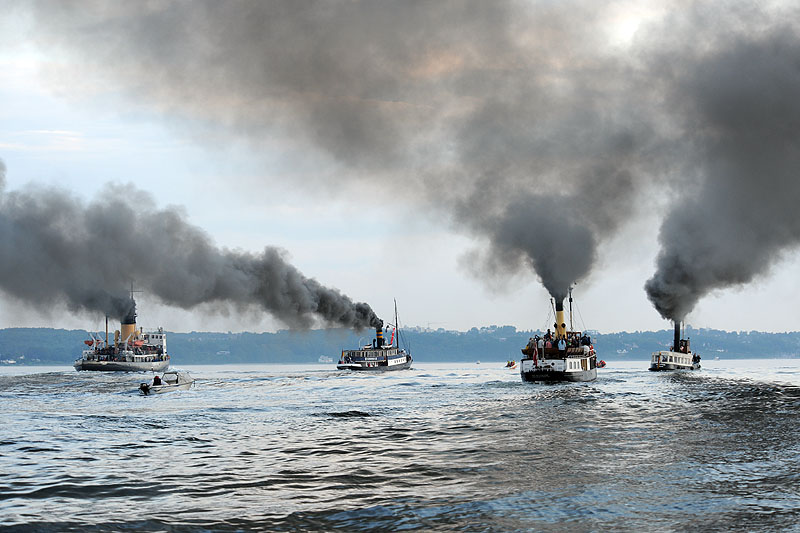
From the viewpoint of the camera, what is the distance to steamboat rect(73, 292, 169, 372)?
155 metres

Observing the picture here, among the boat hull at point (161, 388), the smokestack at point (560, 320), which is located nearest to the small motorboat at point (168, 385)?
the boat hull at point (161, 388)

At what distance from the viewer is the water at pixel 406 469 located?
64.6ft

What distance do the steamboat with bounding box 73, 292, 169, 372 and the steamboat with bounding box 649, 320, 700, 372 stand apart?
4243 inches

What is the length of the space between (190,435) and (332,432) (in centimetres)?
790

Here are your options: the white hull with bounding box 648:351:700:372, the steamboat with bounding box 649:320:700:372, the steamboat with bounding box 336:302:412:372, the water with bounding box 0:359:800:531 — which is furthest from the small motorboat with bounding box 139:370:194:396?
the white hull with bounding box 648:351:700:372

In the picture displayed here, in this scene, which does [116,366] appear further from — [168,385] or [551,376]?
[551,376]

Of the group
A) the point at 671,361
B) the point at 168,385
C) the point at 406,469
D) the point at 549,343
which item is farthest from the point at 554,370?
the point at 671,361

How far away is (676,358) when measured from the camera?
459 ft

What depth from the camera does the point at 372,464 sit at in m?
29.0

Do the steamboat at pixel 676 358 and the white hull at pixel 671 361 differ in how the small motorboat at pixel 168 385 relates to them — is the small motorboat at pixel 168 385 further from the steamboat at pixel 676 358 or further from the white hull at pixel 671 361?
the white hull at pixel 671 361

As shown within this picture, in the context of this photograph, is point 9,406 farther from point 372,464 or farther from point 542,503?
point 542,503

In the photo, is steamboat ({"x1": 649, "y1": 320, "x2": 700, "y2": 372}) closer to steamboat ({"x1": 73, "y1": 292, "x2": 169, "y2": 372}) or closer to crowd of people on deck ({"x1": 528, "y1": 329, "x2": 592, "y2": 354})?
crowd of people on deck ({"x1": 528, "y1": 329, "x2": 592, "y2": 354})

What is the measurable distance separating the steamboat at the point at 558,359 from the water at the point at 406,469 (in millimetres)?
30844

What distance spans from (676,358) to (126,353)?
11698 centimetres
